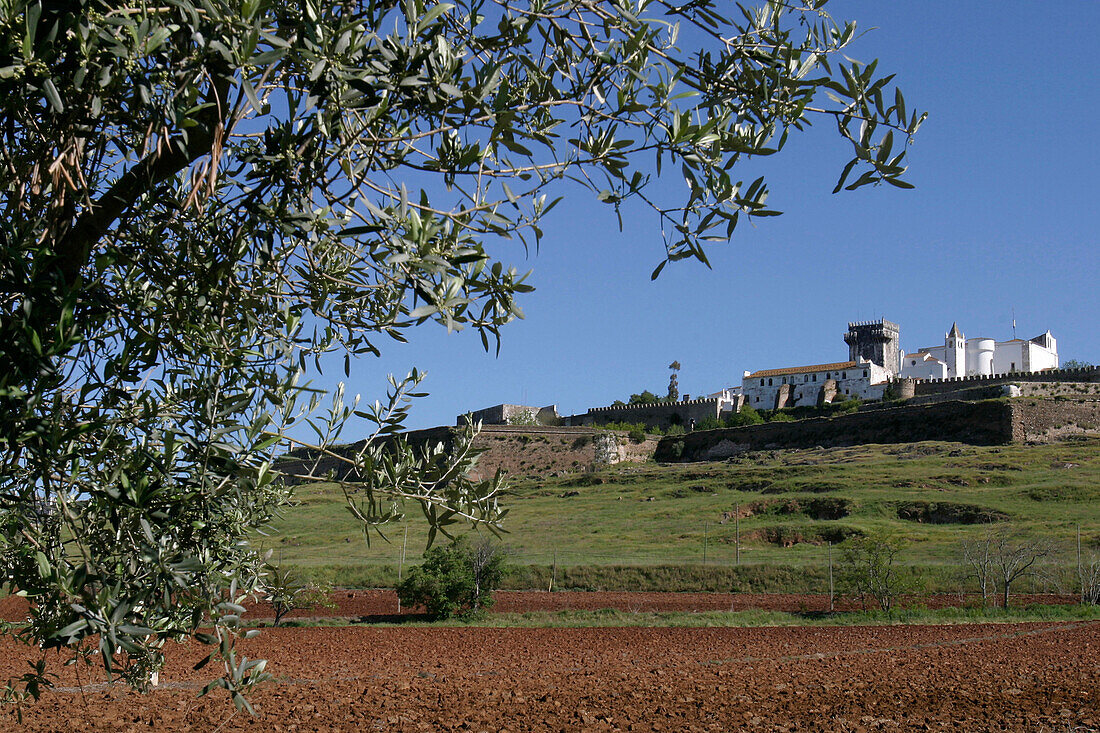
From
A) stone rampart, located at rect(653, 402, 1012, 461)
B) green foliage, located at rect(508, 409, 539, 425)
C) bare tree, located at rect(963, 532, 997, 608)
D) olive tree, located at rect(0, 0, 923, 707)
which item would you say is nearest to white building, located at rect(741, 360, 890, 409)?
stone rampart, located at rect(653, 402, 1012, 461)

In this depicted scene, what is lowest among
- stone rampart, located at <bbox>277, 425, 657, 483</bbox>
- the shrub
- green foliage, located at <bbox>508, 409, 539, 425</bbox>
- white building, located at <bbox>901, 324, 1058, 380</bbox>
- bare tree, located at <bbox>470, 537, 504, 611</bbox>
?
bare tree, located at <bbox>470, 537, 504, 611</bbox>

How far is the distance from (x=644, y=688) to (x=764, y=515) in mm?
35735

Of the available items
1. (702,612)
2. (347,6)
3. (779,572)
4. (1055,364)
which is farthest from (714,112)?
(1055,364)

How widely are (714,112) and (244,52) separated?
1692 mm

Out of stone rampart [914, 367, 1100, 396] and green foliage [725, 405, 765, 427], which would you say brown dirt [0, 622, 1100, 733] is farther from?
green foliage [725, 405, 765, 427]

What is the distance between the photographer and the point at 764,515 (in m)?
43.8

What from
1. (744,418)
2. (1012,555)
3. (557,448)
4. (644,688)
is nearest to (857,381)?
(744,418)

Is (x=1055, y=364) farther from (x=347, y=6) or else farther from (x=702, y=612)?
(x=347, y=6)

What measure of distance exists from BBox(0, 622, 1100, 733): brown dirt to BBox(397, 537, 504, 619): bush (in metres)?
6.42

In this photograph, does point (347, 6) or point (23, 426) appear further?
point (347, 6)

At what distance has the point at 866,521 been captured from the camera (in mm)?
38094

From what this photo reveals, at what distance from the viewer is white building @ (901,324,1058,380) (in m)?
89.9

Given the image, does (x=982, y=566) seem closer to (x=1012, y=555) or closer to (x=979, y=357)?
(x=1012, y=555)

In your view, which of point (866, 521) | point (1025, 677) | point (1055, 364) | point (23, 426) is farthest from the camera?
point (1055, 364)
